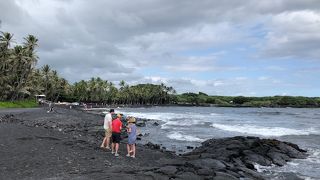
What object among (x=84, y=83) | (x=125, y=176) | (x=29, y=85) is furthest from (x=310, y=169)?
(x=84, y=83)

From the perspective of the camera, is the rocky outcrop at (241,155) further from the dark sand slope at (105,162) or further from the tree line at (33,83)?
the tree line at (33,83)

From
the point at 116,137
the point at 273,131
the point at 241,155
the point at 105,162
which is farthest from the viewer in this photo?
the point at 273,131

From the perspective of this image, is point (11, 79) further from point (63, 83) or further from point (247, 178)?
point (247, 178)

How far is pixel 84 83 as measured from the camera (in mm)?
157625

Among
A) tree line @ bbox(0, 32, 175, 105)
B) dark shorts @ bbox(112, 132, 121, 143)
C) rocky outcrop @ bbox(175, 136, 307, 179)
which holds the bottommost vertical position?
rocky outcrop @ bbox(175, 136, 307, 179)

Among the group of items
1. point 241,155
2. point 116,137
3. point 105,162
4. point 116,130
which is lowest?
point 241,155

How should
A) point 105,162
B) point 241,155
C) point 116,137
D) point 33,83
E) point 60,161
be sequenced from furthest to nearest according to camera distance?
point 33,83, point 241,155, point 116,137, point 105,162, point 60,161

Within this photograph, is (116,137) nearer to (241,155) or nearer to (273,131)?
(241,155)

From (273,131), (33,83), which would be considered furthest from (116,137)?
(33,83)

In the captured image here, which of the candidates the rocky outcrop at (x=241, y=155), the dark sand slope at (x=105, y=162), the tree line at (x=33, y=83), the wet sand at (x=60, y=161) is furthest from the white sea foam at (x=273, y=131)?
the tree line at (x=33, y=83)

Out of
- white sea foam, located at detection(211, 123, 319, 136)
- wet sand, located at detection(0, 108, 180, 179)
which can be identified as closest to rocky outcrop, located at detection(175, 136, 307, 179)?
wet sand, located at detection(0, 108, 180, 179)

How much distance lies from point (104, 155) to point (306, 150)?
17049mm

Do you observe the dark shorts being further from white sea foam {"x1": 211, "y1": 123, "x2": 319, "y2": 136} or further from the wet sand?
white sea foam {"x1": 211, "y1": 123, "x2": 319, "y2": 136}

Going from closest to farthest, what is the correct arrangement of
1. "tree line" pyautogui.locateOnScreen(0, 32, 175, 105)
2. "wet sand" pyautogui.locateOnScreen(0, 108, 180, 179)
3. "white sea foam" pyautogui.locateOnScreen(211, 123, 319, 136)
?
"wet sand" pyautogui.locateOnScreen(0, 108, 180, 179)
"white sea foam" pyautogui.locateOnScreen(211, 123, 319, 136)
"tree line" pyautogui.locateOnScreen(0, 32, 175, 105)
